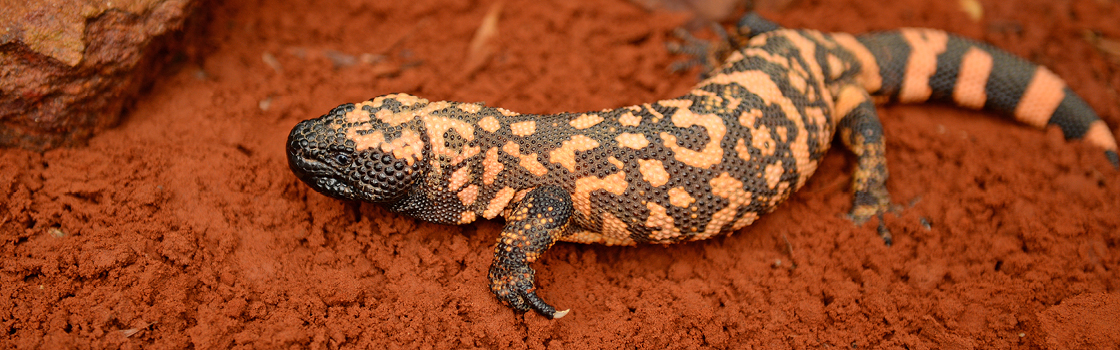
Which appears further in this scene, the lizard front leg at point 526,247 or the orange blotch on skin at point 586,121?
the orange blotch on skin at point 586,121

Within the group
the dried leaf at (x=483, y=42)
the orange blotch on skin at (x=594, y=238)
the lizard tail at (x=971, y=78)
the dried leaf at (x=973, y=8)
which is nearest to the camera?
the orange blotch on skin at (x=594, y=238)

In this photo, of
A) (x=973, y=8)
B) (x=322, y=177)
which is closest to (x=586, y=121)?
(x=322, y=177)

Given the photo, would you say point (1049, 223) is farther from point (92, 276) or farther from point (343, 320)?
point (92, 276)

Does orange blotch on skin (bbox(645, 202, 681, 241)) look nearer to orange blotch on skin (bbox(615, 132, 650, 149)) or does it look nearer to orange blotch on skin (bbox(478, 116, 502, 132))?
orange blotch on skin (bbox(615, 132, 650, 149))

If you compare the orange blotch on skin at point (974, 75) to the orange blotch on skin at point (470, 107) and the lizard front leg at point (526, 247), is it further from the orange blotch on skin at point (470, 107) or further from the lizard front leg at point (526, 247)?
the orange blotch on skin at point (470, 107)

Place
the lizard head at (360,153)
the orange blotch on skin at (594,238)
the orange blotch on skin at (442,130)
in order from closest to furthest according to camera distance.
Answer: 1. the lizard head at (360,153)
2. the orange blotch on skin at (442,130)
3. the orange blotch on skin at (594,238)

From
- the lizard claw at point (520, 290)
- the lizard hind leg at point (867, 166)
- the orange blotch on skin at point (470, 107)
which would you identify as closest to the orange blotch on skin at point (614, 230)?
the lizard claw at point (520, 290)

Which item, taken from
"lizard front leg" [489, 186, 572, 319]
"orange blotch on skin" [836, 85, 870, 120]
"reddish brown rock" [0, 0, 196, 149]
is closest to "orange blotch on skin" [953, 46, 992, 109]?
"orange blotch on skin" [836, 85, 870, 120]
